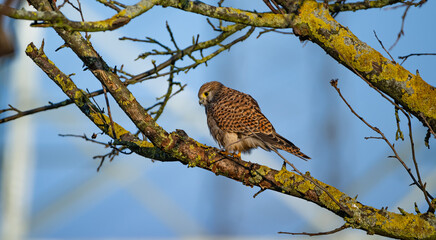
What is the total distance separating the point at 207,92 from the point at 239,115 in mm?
636

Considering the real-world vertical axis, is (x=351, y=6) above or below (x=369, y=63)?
above

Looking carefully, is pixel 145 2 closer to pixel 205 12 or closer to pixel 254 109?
pixel 205 12

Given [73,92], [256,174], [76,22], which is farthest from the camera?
[73,92]

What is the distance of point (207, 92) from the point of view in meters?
4.24

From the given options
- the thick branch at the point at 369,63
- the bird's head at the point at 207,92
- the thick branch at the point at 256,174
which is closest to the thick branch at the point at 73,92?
the thick branch at the point at 256,174

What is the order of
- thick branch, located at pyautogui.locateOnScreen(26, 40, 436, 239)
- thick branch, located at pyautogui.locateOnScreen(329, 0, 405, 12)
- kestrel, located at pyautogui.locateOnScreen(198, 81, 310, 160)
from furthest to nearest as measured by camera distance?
kestrel, located at pyautogui.locateOnScreen(198, 81, 310, 160), thick branch, located at pyautogui.locateOnScreen(329, 0, 405, 12), thick branch, located at pyautogui.locateOnScreen(26, 40, 436, 239)

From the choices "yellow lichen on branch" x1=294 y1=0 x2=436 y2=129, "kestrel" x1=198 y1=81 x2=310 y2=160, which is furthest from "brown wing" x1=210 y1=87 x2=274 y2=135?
"yellow lichen on branch" x1=294 y1=0 x2=436 y2=129

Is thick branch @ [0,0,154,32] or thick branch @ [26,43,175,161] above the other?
thick branch @ [26,43,175,161]

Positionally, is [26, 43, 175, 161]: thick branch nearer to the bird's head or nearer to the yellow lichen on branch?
the yellow lichen on branch

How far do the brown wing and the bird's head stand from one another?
116 mm

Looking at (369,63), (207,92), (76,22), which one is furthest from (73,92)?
(207,92)

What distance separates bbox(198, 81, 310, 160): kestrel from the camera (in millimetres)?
3412

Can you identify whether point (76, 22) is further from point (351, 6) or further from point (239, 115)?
point (239, 115)

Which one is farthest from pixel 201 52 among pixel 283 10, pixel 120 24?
pixel 120 24
